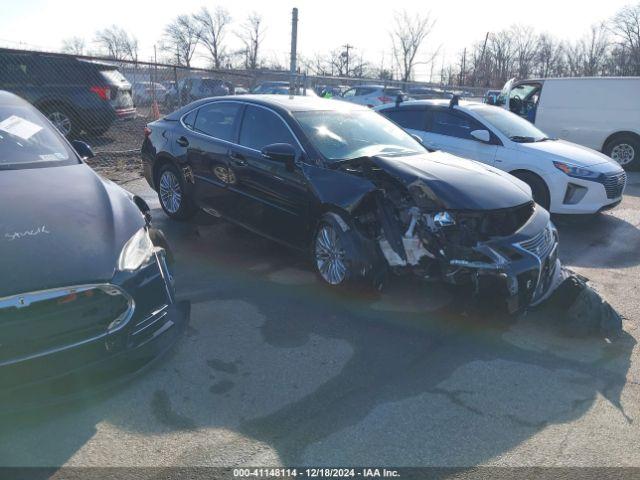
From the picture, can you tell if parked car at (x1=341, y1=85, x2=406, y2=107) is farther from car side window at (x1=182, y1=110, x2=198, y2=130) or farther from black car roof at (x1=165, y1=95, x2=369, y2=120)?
black car roof at (x1=165, y1=95, x2=369, y2=120)

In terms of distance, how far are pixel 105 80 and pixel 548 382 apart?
1123 centimetres

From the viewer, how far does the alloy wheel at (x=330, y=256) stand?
4355 millimetres

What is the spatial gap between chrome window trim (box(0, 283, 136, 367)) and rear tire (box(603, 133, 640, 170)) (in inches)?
467

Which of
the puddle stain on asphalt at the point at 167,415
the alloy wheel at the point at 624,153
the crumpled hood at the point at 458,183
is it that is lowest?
the puddle stain on asphalt at the point at 167,415

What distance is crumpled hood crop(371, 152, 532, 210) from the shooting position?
13.0 feet

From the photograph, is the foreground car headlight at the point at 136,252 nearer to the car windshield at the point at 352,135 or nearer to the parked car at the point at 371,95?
the car windshield at the point at 352,135

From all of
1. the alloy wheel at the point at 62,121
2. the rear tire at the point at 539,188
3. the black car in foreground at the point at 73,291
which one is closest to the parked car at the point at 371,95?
the alloy wheel at the point at 62,121

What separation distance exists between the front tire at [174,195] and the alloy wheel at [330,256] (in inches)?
91.8

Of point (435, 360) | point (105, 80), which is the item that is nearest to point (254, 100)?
point (435, 360)

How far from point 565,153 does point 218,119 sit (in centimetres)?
488

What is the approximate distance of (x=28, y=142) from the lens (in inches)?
162

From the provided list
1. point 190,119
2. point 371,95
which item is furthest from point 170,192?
point 371,95

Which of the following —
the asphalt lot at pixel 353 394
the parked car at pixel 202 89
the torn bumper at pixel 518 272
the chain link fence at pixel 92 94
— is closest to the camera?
the asphalt lot at pixel 353 394

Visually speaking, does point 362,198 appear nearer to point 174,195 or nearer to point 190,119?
point 190,119
